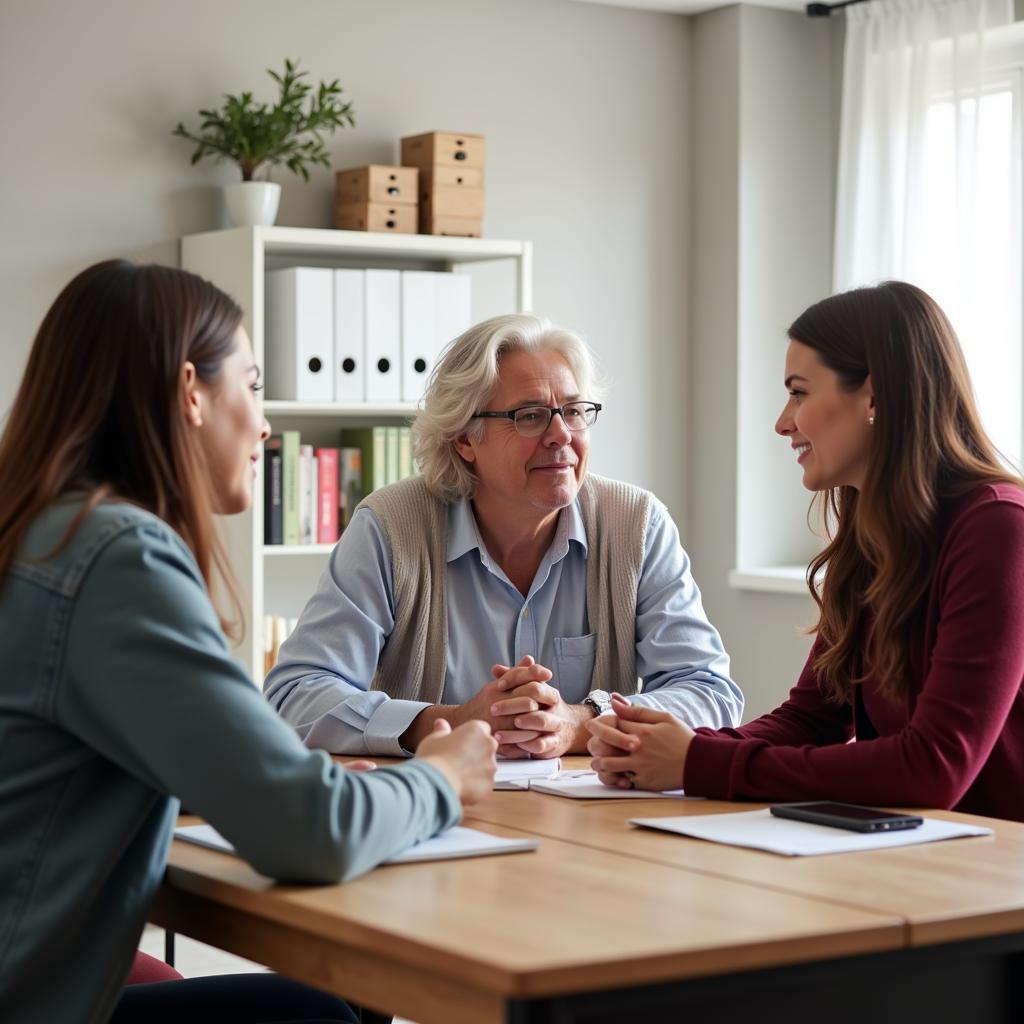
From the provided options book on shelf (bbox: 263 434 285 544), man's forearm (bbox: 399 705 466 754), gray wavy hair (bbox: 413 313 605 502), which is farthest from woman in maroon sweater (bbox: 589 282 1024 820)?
book on shelf (bbox: 263 434 285 544)

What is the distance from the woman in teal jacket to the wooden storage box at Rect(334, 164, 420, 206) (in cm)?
281

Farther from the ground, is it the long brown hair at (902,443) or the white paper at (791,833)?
the long brown hair at (902,443)

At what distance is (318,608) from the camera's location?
2.58 metres

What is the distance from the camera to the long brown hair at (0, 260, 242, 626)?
1.55 m

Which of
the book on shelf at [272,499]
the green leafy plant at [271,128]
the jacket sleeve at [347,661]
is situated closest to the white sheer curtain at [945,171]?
the green leafy plant at [271,128]

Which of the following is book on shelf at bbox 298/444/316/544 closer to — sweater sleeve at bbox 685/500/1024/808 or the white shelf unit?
the white shelf unit

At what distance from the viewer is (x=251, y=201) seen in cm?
429

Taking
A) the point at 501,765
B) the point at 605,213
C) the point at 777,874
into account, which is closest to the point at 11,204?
the point at 605,213

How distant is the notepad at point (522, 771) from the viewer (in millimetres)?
2107

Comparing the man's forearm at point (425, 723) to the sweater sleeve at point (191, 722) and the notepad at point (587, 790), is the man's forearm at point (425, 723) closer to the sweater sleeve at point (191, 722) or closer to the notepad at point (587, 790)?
the notepad at point (587, 790)

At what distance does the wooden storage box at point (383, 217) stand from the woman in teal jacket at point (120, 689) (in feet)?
9.21

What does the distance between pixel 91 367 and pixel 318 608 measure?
1.07 m

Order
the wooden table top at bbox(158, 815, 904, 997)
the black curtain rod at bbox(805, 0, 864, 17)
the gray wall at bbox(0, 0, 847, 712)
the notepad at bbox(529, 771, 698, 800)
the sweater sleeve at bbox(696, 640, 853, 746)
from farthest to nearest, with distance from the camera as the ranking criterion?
the black curtain rod at bbox(805, 0, 864, 17)
the gray wall at bbox(0, 0, 847, 712)
the sweater sleeve at bbox(696, 640, 853, 746)
the notepad at bbox(529, 771, 698, 800)
the wooden table top at bbox(158, 815, 904, 997)

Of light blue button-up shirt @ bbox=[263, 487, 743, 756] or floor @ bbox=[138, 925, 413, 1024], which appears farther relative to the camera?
floor @ bbox=[138, 925, 413, 1024]
